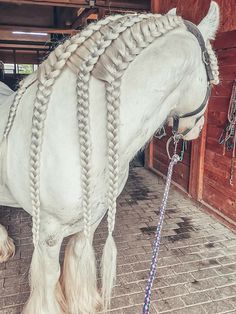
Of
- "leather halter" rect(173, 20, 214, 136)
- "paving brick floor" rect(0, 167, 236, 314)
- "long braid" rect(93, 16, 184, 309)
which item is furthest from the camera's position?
"paving brick floor" rect(0, 167, 236, 314)

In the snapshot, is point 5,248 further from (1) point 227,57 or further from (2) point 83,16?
(2) point 83,16

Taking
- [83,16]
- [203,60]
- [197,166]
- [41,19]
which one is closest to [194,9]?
[197,166]

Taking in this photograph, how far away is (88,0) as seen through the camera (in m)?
3.99

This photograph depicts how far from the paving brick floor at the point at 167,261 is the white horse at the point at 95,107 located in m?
0.70

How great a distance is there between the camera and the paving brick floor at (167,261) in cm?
167

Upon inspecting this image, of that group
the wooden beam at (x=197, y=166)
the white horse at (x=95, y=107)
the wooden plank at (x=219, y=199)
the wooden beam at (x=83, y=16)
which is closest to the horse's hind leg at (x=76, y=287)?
the white horse at (x=95, y=107)

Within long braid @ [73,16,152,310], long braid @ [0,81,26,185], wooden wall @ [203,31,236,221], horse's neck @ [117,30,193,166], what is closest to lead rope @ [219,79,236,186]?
wooden wall @ [203,31,236,221]

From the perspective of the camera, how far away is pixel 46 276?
1.33 meters

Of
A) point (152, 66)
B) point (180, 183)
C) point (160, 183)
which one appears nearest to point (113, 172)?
point (152, 66)

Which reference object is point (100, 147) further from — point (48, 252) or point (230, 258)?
point (230, 258)

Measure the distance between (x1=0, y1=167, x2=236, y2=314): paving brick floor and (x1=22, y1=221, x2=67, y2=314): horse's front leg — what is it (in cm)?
28

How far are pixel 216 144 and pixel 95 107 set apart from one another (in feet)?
6.49

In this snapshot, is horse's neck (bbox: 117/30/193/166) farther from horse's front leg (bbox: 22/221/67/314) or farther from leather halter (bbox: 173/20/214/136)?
horse's front leg (bbox: 22/221/67/314)

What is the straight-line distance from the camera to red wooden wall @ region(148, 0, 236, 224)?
243 cm
